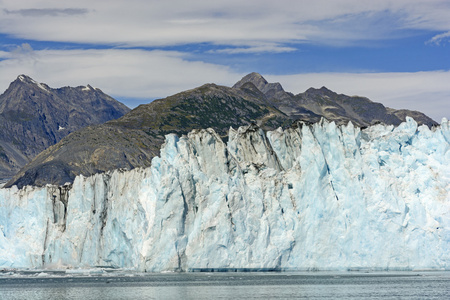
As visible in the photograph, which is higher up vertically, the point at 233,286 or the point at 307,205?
the point at 307,205

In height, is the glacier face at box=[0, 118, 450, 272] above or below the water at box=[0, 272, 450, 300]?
above

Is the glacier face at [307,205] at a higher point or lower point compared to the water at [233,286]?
higher

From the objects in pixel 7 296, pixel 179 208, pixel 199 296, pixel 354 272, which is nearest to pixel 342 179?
pixel 354 272

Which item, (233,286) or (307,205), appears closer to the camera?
(233,286)

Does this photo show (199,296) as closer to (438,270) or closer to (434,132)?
(438,270)

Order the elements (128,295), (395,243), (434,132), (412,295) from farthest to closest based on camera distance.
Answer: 1. (434,132)
2. (395,243)
3. (128,295)
4. (412,295)
